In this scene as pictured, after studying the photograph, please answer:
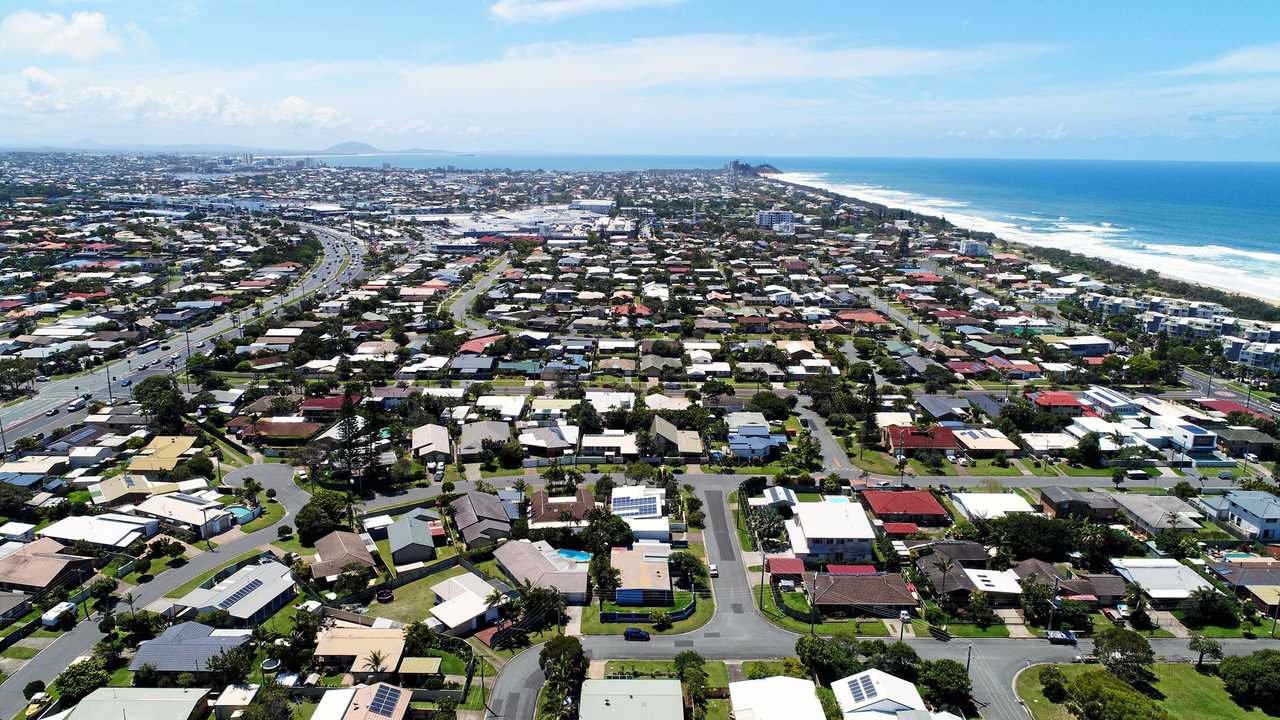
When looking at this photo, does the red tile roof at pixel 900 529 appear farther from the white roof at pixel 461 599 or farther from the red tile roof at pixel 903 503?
the white roof at pixel 461 599

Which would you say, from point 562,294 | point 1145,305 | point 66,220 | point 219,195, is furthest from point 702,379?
point 219,195

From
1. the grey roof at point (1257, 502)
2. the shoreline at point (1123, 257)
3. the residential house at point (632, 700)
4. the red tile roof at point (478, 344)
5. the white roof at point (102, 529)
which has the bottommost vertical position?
the white roof at point (102, 529)

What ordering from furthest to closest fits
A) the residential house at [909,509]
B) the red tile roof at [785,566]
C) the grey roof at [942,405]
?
the grey roof at [942,405] → the residential house at [909,509] → the red tile roof at [785,566]

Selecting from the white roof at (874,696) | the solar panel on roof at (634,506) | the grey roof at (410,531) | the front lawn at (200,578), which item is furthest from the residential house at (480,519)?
the white roof at (874,696)

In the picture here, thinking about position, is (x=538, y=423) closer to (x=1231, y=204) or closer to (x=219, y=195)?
(x=219, y=195)

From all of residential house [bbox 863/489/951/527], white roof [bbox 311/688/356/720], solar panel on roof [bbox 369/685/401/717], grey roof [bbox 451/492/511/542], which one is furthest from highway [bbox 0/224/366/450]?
residential house [bbox 863/489/951/527]

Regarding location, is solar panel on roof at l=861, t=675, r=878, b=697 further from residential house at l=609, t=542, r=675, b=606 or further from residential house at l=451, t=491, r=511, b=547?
residential house at l=451, t=491, r=511, b=547

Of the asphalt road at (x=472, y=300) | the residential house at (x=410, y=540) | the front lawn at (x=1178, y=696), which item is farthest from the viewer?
the asphalt road at (x=472, y=300)

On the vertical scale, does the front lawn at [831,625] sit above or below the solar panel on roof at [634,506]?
below
